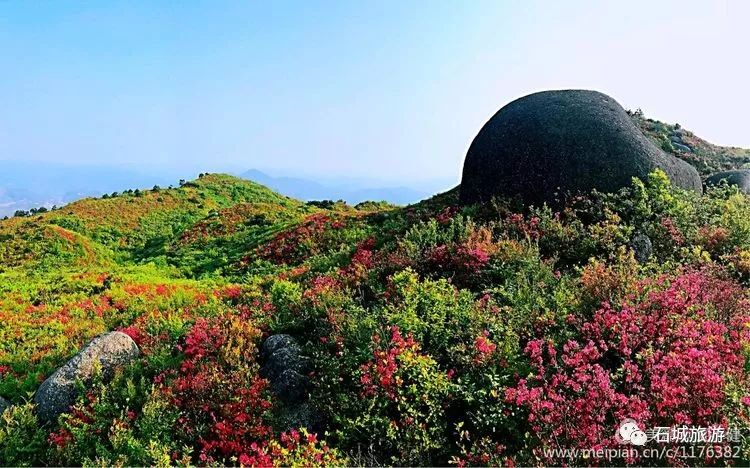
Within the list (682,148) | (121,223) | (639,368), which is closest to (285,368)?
(639,368)

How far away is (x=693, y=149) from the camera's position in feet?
89.2

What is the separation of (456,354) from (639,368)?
2.50 m

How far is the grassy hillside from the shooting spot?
5891 mm

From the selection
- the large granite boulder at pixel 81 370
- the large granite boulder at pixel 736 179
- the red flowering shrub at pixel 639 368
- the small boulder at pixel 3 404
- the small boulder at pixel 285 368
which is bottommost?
the small boulder at pixel 3 404

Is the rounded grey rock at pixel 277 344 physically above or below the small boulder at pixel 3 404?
above

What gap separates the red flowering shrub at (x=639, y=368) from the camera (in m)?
5.46

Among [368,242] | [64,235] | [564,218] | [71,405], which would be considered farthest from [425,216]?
[64,235]

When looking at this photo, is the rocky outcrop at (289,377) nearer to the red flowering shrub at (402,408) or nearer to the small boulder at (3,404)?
the red flowering shrub at (402,408)

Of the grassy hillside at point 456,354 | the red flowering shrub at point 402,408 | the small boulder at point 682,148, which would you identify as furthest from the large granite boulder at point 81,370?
the small boulder at point 682,148

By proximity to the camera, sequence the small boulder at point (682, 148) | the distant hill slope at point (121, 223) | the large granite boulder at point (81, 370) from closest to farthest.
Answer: the large granite boulder at point (81, 370)
the small boulder at point (682, 148)
the distant hill slope at point (121, 223)

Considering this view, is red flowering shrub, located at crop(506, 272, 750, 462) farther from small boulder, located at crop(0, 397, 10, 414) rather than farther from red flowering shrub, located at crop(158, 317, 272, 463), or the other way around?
small boulder, located at crop(0, 397, 10, 414)

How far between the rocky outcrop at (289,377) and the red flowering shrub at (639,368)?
3.35 metres

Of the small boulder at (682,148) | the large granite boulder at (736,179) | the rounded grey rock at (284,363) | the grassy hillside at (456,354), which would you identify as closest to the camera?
the grassy hillside at (456,354)

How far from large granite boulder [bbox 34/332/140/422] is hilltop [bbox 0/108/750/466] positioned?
193mm
